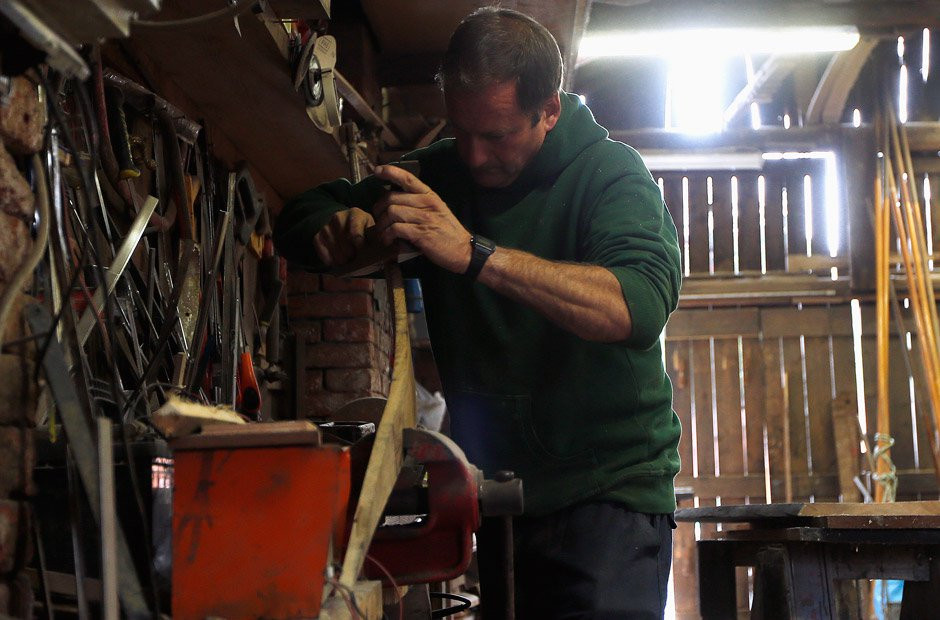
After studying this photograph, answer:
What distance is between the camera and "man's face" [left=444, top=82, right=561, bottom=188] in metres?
1.84

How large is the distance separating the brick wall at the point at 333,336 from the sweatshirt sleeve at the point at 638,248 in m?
2.09

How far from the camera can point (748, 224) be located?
6.54 metres

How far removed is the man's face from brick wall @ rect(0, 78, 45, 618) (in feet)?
2.39

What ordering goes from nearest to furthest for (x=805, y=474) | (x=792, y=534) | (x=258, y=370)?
(x=792, y=534), (x=258, y=370), (x=805, y=474)

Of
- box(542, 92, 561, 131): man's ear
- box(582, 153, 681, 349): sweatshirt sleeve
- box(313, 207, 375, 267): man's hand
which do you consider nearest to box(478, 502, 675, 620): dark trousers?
box(582, 153, 681, 349): sweatshirt sleeve

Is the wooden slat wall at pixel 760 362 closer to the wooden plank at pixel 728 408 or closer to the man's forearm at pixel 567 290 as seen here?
the wooden plank at pixel 728 408

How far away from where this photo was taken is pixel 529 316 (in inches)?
73.8

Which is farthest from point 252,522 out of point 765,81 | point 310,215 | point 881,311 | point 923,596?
point 881,311

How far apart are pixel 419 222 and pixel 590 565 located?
2.12 feet

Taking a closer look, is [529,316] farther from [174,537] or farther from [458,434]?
[174,537]

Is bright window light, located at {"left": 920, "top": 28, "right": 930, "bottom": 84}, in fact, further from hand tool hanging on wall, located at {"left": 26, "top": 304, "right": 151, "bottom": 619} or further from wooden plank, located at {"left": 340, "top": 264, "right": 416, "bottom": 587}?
hand tool hanging on wall, located at {"left": 26, "top": 304, "right": 151, "bottom": 619}

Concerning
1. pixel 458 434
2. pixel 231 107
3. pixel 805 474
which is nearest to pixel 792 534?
pixel 458 434

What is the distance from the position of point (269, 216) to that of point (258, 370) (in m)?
0.59

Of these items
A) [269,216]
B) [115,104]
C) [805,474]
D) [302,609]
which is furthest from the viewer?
[805,474]
